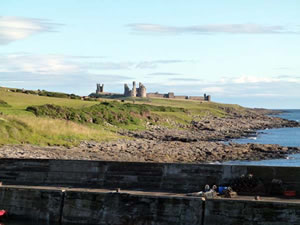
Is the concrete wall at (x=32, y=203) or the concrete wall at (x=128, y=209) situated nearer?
the concrete wall at (x=128, y=209)

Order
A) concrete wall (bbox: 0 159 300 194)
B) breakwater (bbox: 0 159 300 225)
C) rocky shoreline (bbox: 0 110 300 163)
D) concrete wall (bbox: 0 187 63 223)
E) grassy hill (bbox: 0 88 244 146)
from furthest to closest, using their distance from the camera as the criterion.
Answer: grassy hill (bbox: 0 88 244 146) < rocky shoreline (bbox: 0 110 300 163) < concrete wall (bbox: 0 187 63 223) < concrete wall (bbox: 0 159 300 194) < breakwater (bbox: 0 159 300 225)

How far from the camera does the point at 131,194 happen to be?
22.3m


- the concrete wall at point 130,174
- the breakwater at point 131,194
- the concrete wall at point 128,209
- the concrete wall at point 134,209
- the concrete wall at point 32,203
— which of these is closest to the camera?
the concrete wall at point 134,209

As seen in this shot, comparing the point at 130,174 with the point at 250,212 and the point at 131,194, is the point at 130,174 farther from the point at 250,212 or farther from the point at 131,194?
the point at 250,212

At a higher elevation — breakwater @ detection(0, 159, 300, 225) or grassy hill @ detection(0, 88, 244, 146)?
grassy hill @ detection(0, 88, 244, 146)

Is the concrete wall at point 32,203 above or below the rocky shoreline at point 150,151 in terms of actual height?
below

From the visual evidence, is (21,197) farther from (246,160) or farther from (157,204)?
(246,160)

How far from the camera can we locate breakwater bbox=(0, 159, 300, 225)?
20391 mm

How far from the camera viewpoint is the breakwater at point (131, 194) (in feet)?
66.9

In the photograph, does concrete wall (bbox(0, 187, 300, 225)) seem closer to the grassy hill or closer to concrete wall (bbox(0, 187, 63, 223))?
concrete wall (bbox(0, 187, 63, 223))

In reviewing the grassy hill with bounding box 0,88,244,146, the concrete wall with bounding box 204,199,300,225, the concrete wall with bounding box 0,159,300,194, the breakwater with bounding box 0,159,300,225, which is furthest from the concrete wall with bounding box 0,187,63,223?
the grassy hill with bounding box 0,88,244,146

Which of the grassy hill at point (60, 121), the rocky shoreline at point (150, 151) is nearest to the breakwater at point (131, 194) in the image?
the rocky shoreline at point (150, 151)

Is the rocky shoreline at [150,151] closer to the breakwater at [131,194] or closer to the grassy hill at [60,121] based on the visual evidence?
the grassy hill at [60,121]

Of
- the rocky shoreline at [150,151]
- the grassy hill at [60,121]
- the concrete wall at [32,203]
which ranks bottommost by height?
the concrete wall at [32,203]
